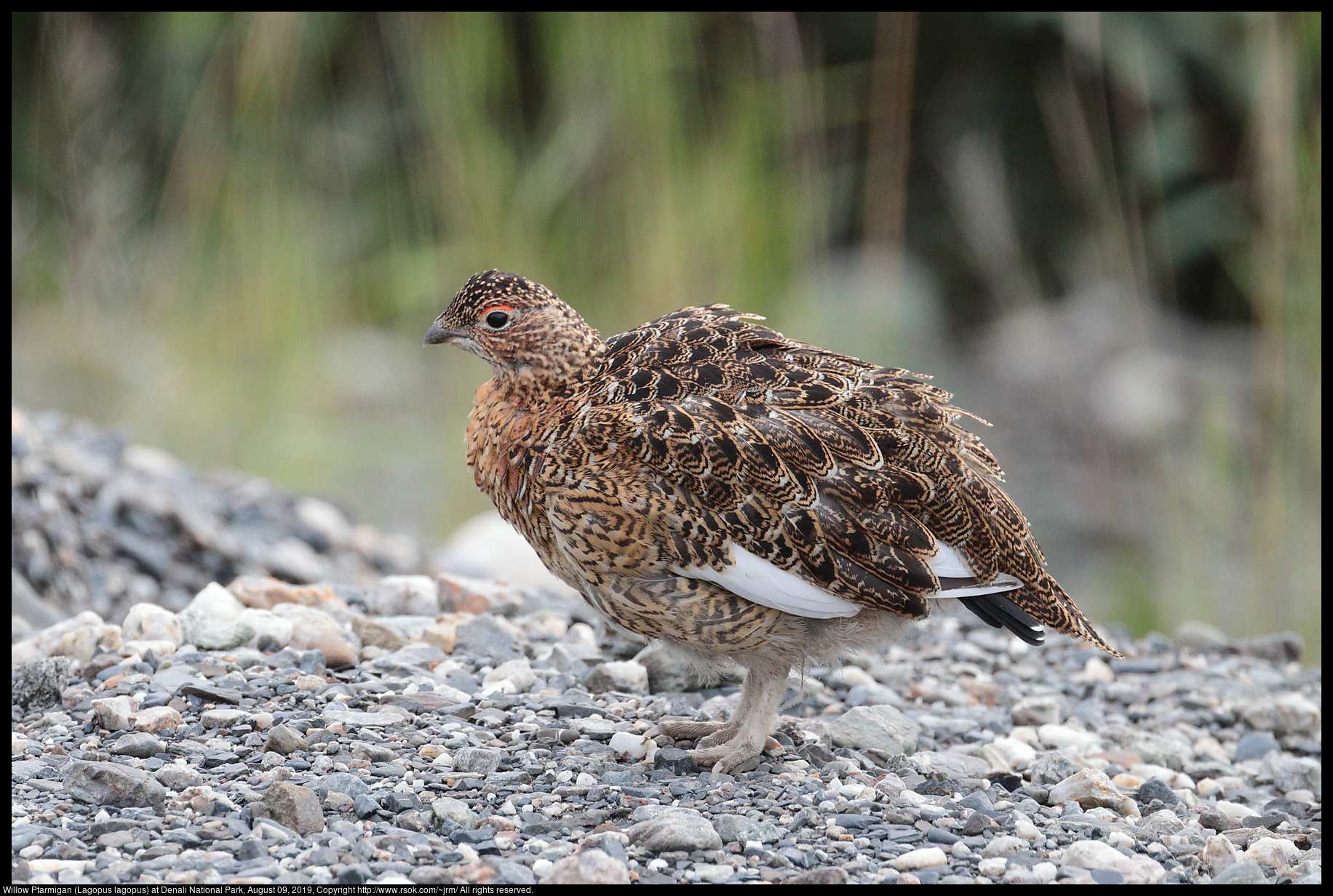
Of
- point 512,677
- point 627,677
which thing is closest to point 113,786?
point 512,677

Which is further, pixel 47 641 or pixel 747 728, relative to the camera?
pixel 47 641

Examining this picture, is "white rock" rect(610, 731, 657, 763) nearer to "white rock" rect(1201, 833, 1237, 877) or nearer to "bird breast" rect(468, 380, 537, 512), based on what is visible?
"bird breast" rect(468, 380, 537, 512)

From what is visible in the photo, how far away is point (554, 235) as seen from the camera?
8.14 metres

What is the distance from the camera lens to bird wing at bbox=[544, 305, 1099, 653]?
3.44m

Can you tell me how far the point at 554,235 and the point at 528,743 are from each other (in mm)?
4982

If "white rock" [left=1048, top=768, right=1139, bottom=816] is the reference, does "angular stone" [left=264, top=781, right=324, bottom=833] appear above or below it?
below

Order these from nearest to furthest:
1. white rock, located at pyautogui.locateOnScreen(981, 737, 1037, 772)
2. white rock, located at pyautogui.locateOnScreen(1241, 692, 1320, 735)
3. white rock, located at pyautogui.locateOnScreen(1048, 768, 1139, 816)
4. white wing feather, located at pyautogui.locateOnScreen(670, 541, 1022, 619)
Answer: white wing feather, located at pyautogui.locateOnScreen(670, 541, 1022, 619)
white rock, located at pyautogui.locateOnScreen(1048, 768, 1139, 816)
white rock, located at pyautogui.locateOnScreen(981, 737, 1037, 772)
white rock, located at pyautogui.locateOnScreen(1241, 692, 1320, 735)

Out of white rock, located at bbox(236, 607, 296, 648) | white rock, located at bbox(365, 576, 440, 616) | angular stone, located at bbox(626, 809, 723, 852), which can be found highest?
white rock, located at bbox(365, 576, 440, 616)

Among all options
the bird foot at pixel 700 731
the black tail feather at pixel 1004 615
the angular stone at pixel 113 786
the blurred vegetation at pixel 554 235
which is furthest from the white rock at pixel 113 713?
the blurred vegetation at pixel 554 235

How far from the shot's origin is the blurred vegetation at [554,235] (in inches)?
261

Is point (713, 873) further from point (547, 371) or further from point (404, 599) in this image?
point (404, 599)

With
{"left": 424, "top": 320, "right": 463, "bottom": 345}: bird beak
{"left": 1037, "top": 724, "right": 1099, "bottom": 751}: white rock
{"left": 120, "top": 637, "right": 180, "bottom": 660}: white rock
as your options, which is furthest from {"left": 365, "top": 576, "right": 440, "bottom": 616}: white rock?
{"left": 1037, "top": 724, "right": 1099, "bottom": 751}: white rock

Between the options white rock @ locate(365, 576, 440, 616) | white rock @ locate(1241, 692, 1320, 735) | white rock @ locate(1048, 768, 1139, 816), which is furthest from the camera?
white rock @ locate(365, 576, 440, 616)
